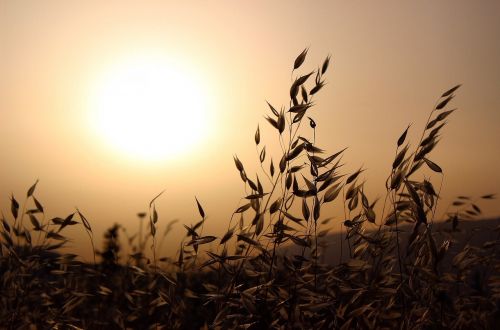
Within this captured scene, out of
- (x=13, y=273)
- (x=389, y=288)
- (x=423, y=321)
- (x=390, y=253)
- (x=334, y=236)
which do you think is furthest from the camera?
(x=13, y=273)

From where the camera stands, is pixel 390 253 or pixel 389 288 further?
pixel 390 253

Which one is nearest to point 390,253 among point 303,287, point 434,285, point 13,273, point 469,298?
point 434,285

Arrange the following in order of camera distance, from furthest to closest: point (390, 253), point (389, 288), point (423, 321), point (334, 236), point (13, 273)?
point (13, 273) < point (334, 236) < point (390, 253) < point (389, 288) < point (423, 321)

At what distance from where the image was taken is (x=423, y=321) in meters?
2.97

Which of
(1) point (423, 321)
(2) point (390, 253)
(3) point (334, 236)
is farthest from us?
(3) point (334, 236)

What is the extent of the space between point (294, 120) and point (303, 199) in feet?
1.58

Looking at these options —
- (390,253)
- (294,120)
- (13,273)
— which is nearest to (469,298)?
(390,253)

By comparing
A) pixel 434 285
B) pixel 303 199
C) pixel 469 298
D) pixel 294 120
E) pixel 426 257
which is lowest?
pixel 469 298

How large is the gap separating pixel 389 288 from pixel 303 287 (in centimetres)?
51

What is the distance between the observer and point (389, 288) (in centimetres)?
321

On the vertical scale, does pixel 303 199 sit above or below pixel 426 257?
above

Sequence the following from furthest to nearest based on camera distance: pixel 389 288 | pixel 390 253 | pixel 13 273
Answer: pixel 13 273
pixel 390 253
pixel 389 288

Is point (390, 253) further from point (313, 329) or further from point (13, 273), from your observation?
point (13, 273)

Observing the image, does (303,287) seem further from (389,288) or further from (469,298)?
(469,298)
